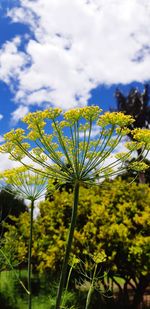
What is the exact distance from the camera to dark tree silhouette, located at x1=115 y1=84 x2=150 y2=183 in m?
Result: 45.1

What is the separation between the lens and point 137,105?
45.5 m

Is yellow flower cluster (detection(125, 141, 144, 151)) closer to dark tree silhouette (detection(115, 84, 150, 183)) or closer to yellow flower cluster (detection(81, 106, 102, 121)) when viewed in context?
yellow flower cluster (detection(81, 106, 102, 121))

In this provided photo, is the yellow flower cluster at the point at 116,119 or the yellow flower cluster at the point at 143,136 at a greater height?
the yellow flower cluster at the point at 116,119

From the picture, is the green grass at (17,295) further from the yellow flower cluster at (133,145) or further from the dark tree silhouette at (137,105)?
the dark tree silhouette at (137,105)

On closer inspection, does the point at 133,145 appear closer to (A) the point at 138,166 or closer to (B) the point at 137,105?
(A) the point at 138,166

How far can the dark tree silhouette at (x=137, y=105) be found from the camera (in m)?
45.1

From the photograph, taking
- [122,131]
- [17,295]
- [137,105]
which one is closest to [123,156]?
[122,131]

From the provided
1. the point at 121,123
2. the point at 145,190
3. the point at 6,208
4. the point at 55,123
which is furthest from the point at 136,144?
the point at 6,208

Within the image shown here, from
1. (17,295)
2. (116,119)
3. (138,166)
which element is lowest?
(17,295)

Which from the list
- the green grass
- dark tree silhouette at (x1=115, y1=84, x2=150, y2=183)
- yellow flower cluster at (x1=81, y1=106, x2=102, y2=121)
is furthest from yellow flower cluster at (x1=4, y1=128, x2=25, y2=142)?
dark tree silhouette at (x1=115, y1=84, x2=150, y2=183)

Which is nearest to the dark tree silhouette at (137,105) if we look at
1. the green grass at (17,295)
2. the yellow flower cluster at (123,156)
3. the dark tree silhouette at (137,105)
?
the dark tree silhouette at (137,105)

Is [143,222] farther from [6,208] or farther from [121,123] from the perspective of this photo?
[6,208]

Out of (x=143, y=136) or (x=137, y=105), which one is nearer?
(x=143, y=136)

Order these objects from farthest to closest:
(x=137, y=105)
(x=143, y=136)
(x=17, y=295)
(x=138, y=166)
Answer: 1. (x=137, y=105)
2. (x=17, y=295)
3. (x=138, y=166)
4. (x=143, y=136)
